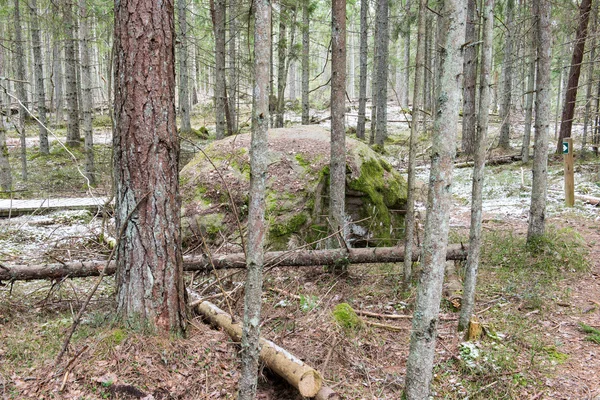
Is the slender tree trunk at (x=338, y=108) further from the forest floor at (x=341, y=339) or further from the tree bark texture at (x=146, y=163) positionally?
the tree bark texture at (x=146, y=163)

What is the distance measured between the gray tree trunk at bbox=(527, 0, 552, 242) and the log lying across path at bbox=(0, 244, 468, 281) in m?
1.61

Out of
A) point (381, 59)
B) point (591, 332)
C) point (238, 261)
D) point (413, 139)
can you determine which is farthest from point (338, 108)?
point (381, 59)

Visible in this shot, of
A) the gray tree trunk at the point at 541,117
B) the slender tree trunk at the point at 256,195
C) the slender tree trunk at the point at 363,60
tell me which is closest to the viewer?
the slender tree trunk at the point at 256,195

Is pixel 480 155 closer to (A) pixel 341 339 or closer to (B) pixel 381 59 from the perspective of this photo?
(A) pixel 341 339

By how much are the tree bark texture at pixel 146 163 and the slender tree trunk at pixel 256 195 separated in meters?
1.24

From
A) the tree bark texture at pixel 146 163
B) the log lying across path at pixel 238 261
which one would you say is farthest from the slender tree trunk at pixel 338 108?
the tree bark texture at pixel 146 163

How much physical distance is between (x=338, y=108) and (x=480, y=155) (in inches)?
97.0

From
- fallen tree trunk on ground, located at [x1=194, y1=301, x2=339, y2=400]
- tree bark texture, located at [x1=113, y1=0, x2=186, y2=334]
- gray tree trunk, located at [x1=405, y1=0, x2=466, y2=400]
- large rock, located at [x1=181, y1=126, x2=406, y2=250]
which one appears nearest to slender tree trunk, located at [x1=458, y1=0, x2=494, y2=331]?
Answer: gray tree trunk, located at [x1=405, y1=0, x2=466, y2=400]

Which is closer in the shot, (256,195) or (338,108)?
(256,195)

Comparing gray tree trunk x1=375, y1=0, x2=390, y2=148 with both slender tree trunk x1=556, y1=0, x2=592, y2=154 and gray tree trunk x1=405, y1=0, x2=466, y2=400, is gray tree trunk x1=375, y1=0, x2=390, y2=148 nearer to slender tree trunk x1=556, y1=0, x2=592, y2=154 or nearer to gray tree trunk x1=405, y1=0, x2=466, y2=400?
slender tree trunk x1=556, y1=0, x2=592, y2=154

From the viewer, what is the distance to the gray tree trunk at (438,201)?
9.95 feet

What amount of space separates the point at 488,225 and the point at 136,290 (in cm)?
758

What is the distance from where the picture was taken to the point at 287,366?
12.2 feet

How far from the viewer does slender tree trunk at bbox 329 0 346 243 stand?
607cm
